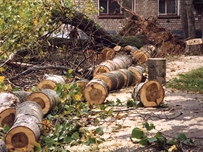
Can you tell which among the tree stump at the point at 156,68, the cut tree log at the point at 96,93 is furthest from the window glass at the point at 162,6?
the cut tree log at the point at 96,93

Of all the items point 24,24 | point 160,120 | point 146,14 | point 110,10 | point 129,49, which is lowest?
point 160,120

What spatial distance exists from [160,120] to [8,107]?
2158 millimetres

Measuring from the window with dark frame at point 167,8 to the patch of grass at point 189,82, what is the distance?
14.7 meters

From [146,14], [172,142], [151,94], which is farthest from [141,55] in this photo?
[146,14]

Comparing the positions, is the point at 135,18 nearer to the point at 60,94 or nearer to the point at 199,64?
the point at 199,64

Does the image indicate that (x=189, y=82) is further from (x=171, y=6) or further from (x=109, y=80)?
(x=171, y=6)

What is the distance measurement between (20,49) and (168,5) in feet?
54.5

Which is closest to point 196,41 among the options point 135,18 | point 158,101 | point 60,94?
point 158,101

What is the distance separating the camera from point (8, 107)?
6.02 m

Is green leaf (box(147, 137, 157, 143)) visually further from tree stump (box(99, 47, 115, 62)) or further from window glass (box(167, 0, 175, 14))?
window glass (box(167, 0, 175, 14))

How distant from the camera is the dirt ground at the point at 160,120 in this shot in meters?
5.32

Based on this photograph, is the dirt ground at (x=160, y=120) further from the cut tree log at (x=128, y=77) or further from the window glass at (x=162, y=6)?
the window glass at (x=162, y=6)

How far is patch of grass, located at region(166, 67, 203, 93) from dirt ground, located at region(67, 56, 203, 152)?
20.0 inches

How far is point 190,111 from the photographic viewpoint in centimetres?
703
